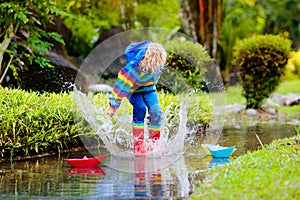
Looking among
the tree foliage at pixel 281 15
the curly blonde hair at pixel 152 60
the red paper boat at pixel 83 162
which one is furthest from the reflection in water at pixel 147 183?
the tree foliage at pixel 281 15

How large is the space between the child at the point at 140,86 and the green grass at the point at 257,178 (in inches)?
61.8

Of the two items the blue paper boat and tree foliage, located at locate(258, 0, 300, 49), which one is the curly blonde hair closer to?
the blue paper boat

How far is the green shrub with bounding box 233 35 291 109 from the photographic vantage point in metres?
11.9

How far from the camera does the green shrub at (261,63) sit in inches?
468

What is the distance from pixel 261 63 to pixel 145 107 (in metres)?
5.52

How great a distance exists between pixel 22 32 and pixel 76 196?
22.5 feet

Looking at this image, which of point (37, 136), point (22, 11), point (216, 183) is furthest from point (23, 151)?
point (22, 11)

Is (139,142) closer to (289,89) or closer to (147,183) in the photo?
(147,183)

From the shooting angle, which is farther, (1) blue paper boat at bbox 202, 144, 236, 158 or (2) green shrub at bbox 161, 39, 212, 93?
(2) green shrub at bbox 161, 39, 212, 93

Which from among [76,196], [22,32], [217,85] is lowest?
[76,196]

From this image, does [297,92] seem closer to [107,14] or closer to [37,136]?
[107,14]

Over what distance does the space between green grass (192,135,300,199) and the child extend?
1571 millimetres

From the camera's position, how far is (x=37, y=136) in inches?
280

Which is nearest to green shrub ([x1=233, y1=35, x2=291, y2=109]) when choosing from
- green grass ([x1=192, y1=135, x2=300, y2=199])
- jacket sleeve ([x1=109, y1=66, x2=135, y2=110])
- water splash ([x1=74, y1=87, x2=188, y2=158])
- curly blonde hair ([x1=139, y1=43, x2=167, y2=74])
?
water splash ([x1=74, y1=87, x2=188, y2=158])
